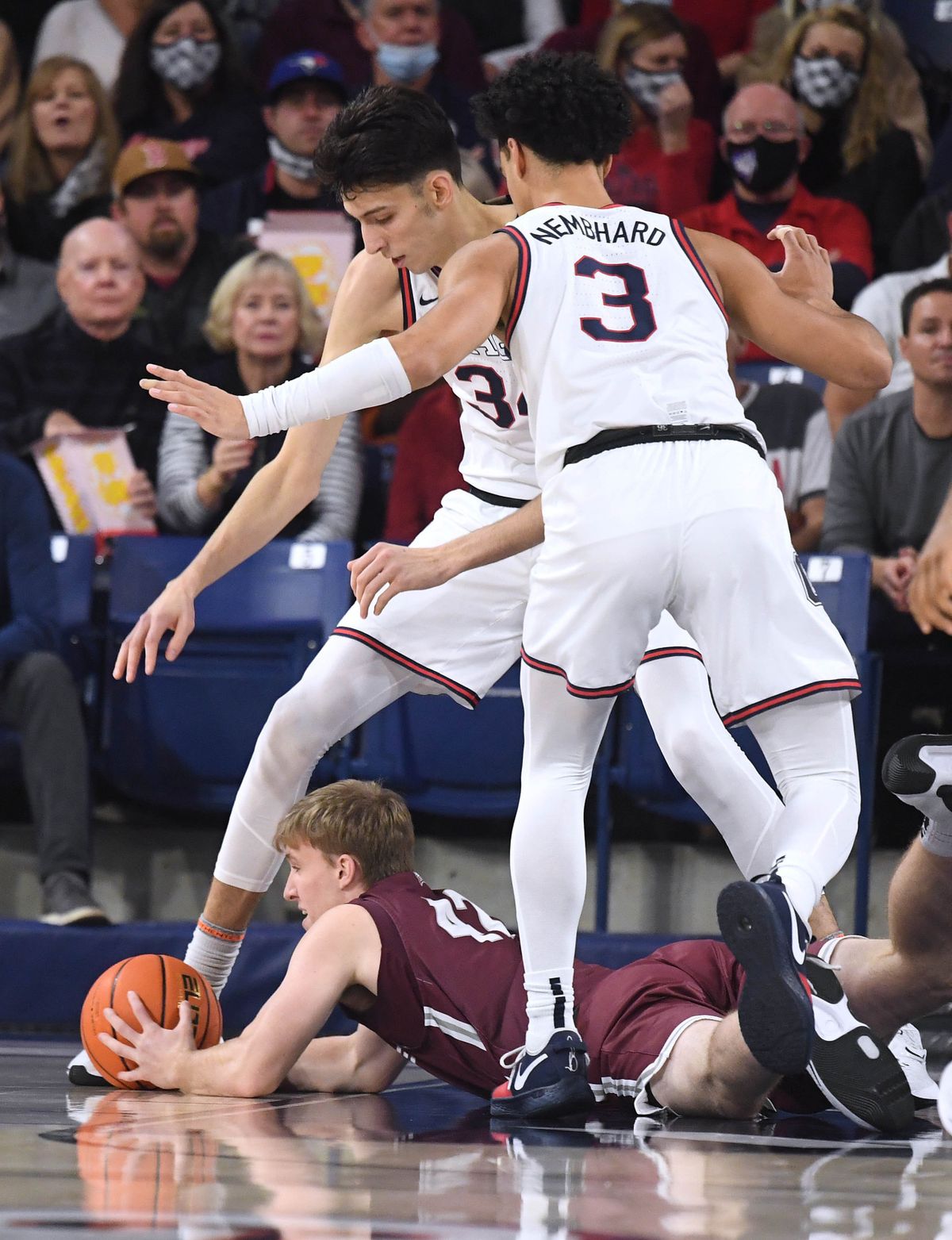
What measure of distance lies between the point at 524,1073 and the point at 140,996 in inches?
34.1

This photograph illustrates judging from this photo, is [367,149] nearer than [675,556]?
No

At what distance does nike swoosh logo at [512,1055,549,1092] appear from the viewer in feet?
9.61

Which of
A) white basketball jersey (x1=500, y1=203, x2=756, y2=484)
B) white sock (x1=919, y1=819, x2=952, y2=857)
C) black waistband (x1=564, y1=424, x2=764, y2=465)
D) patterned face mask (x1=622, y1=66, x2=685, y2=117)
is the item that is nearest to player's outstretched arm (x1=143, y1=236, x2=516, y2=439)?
white basketball jersey (x1=500, y1=203, x2=756, y2=484)

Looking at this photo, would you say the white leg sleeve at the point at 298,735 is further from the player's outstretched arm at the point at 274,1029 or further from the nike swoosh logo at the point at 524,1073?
the nike swoosh logo at the point at 524,1073

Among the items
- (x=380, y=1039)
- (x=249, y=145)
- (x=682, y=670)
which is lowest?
(x=380, y=1039)

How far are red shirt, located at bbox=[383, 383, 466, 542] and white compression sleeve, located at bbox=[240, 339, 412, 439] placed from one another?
8.87 ft

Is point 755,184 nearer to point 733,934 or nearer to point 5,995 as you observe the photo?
point 5,995

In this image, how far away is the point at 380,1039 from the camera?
3.49 metres

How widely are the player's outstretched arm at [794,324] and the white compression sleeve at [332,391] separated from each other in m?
0.66

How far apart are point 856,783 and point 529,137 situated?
1.29m

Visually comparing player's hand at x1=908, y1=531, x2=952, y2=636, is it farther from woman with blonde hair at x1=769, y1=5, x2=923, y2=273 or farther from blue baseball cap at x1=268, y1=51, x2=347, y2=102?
blue baseball cap at x1=268, y1=51, x2=347, y2=102

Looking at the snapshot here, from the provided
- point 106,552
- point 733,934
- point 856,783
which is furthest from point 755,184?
point 733,934

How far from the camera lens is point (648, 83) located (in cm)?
713

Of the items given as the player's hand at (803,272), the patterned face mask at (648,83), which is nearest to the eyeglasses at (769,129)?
the patterned face mask at (648,83)
